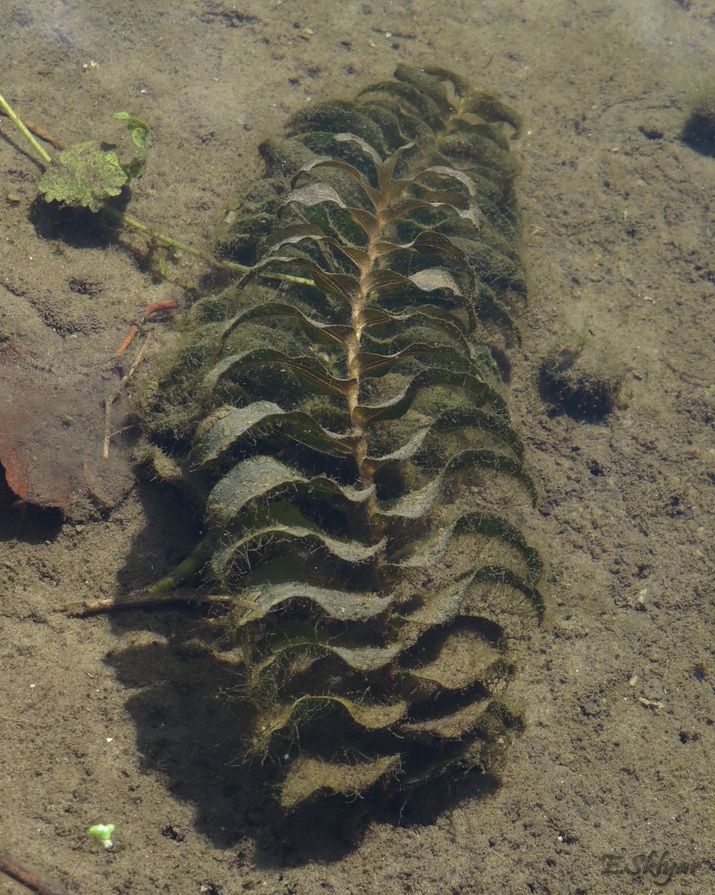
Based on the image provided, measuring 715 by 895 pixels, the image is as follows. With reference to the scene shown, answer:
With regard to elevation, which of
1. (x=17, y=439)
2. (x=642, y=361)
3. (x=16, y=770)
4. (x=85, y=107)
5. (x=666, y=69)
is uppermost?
(x=666, y=69)

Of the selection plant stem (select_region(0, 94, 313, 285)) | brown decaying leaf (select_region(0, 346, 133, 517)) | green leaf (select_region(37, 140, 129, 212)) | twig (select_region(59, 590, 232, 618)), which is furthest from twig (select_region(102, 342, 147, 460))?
green leaf (select_region(37, 140, 129, 212))

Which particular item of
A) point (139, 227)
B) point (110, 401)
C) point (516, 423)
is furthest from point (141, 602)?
point (139, 227)

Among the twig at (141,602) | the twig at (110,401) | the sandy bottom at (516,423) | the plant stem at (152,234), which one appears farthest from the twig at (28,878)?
the plant stem at (152,234)

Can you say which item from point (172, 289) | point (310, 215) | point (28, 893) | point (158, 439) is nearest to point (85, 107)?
point (172, 289)

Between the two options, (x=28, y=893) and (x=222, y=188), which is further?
(x=222, y=188)

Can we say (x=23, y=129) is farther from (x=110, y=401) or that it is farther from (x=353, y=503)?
(x=353, y=503)

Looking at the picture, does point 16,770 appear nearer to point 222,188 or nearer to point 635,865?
point 635,865

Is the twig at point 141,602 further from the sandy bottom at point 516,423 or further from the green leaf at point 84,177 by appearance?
the green leaf at point 84,177

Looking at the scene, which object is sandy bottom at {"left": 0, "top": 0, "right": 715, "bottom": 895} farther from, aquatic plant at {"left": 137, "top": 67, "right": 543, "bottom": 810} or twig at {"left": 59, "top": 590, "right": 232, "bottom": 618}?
aquatic plant at {"left": 137, "top": 67, "right": 543, "bottom": 810}
